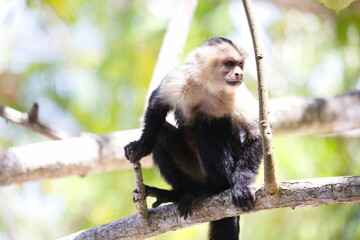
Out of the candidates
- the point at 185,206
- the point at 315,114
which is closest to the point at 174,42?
the point at 315,114

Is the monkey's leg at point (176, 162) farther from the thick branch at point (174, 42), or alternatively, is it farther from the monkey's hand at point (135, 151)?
the thick branch at point (174, 42)

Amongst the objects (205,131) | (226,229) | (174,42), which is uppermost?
(174,42)

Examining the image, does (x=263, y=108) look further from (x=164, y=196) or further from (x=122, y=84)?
(x=122, y=84)

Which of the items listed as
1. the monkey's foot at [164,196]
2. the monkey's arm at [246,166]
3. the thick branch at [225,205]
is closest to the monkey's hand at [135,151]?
the monkey's foot at [164,196]

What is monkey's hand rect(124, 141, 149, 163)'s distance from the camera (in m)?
4.84

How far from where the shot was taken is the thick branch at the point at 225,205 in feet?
12.8

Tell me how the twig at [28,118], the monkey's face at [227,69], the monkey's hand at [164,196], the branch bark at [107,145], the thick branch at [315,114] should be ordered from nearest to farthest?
the monkey's hand at [164,196], the monkey's face at [227,69], the branch bark at [107,145], the twig at [28,118], the thick branch at [315,114]

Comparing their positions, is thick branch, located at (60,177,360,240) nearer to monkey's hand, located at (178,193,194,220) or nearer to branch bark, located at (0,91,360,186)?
monkey's hand, located at (178,193,194,220)

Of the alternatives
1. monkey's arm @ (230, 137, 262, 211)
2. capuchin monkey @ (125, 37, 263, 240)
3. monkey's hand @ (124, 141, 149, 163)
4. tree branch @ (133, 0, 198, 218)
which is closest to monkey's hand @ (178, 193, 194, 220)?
capuchin monkey @ (125, 37, 263, 240)

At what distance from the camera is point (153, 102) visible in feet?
17.1

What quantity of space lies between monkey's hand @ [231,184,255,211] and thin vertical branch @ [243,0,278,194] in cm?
20

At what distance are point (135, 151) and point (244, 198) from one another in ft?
3.24

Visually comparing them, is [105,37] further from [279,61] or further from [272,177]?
[272,177]

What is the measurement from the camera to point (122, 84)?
11000 mm
